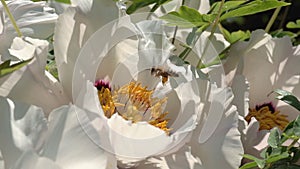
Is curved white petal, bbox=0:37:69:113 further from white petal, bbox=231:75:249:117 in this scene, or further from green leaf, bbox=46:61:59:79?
white petal, bbox=231:75:249:117

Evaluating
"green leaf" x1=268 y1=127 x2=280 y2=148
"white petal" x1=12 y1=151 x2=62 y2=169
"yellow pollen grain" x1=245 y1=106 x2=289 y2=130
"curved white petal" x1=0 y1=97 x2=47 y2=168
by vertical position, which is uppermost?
"curved white petal" x1=0 y1=97 x2=47 y2=168

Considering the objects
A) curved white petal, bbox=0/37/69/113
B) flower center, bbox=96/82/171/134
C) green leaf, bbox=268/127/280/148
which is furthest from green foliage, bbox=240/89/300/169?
curved white petal, bbox=0/37/69/113

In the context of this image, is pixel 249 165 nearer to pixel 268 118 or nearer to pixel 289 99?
pixel 289 99

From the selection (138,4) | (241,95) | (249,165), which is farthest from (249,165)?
(138,4)

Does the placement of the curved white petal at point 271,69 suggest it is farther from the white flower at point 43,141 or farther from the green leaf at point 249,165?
the white flower at point 43,141

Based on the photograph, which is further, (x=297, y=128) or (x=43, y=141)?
(x=297, y=128)

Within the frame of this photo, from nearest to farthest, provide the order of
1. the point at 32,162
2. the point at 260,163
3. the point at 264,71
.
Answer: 1. the point at 32,162
2. the point at 260,163
3. the point at 264,71

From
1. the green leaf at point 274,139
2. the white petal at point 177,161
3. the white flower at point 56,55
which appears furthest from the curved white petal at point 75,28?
the green leaf at point 274,139
